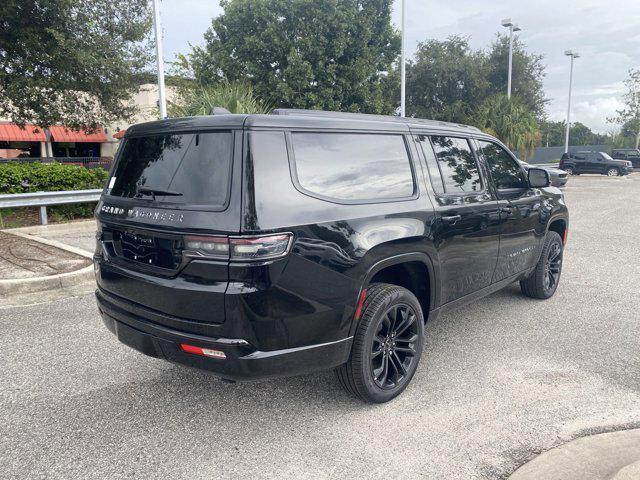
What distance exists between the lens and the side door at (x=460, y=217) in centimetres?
377

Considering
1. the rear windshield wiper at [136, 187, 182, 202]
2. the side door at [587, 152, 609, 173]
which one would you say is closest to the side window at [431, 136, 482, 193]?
the rear windshield wiper at [136, 187, 182, 202]

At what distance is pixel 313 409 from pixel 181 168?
173cm

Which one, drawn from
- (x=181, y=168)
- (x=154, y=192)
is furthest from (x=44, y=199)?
(x=181, y=168)

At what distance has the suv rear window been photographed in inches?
109

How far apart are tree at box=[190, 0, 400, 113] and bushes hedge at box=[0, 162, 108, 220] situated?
13.7m

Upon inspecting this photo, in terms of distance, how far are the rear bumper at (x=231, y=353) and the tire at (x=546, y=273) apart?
10.7 ft

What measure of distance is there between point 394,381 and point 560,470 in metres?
1.12

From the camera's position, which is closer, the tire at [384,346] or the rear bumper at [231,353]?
the rear bumper at [231,353]

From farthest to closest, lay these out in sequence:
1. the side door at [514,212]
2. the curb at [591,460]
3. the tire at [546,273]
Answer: the tire at [546,273]
the side door at [514,212]
the curb at [591,460]

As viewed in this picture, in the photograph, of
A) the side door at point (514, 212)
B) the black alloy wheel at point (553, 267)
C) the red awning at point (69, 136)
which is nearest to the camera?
the side door at point (514, 212)

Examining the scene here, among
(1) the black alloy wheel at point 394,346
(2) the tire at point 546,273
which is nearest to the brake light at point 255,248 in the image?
(1) the black alloy wheel at point 394,346

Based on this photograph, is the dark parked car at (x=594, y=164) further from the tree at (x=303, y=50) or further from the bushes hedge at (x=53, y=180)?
the bushes hedge at (x=53, y=180)

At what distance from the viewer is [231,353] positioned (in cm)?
268

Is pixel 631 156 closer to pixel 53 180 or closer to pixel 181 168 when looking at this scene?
pixel 53 180
